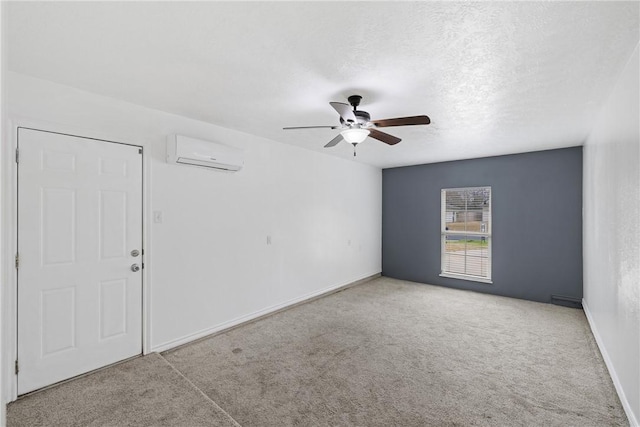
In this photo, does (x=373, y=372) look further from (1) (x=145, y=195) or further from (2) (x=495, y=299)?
(2) (x=495, y=299)

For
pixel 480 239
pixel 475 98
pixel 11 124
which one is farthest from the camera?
pixel 480 239

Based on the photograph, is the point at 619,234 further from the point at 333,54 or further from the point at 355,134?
the point at 333,54

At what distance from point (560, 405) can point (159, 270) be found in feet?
11.6

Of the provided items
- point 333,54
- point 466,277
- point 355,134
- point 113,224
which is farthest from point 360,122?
point 466,277

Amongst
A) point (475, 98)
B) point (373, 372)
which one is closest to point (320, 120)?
point (475, 98)

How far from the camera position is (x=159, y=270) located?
310 centimetres

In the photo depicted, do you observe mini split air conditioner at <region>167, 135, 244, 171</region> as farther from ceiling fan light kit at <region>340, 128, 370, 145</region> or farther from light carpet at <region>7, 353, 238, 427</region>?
light carpet at <region>7, 353, 238, 427</region>

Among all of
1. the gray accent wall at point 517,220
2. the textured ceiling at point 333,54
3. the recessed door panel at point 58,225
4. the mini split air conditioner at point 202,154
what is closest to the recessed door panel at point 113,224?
the recessed door panel at point 58,225

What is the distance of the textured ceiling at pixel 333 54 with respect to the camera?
159 centimetres

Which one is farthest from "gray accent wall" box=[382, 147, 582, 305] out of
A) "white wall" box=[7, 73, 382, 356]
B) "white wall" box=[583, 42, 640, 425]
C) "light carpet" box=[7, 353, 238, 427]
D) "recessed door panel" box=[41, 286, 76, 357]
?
"recessed door panel" box=[41, 286, 76, 357]

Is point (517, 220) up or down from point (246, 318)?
up

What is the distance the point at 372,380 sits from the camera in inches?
103

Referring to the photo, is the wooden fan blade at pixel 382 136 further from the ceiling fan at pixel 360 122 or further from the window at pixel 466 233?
the window at pixel 466 233

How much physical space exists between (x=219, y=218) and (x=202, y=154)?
78 cm
